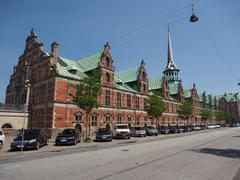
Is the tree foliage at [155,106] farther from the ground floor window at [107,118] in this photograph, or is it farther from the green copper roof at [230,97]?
the green copper roof at [230,97]

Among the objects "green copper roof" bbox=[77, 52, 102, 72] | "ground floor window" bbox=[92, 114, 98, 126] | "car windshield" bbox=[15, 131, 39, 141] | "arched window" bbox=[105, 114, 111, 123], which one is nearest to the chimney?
"green copper roof" bbox=[77, 52, 102, 72]

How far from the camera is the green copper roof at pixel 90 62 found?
4206 cm

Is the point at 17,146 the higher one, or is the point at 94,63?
the point at 94,63

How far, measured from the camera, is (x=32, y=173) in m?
8.80

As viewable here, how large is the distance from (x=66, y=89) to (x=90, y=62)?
11268mm

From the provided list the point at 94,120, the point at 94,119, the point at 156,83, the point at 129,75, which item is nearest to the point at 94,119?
the point at 94,119

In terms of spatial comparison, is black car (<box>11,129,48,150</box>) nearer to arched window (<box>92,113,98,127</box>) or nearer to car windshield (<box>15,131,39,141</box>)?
car windshield (<box>15,131,39,141</box>)

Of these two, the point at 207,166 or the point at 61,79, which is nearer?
the point at 207,166

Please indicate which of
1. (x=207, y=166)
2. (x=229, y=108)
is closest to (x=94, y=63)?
(x=207, y=166)

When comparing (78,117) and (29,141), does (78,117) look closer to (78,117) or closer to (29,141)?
(78,117)

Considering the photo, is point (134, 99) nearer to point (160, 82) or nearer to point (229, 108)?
point (160, 82)

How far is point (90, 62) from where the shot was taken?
43500 mm

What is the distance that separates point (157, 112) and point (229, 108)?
112607 mm

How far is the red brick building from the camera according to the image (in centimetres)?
3328
